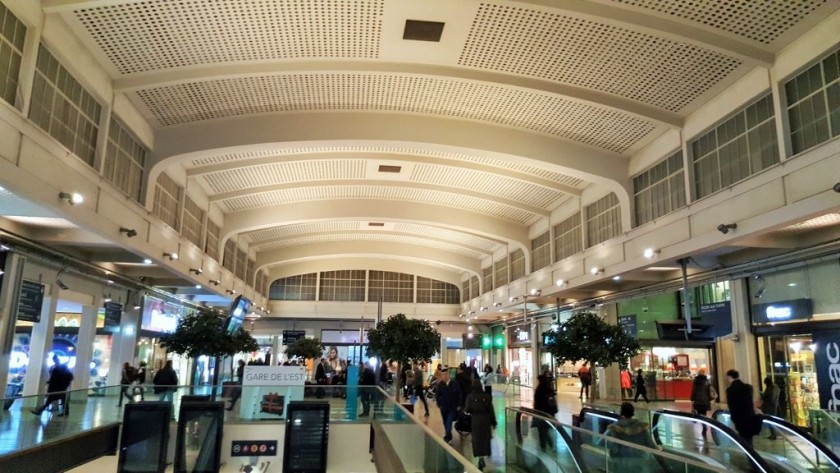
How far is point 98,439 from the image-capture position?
10.6 m

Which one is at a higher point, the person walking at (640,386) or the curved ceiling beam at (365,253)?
the curved ceiling beam at (365,253)

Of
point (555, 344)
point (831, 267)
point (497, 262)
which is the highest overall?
point (497, 262)

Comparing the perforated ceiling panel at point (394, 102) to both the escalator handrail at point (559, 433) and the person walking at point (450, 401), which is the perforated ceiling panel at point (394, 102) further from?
the escalator handrail at point (559, 433)

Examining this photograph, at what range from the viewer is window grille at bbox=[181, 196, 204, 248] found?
676 inches

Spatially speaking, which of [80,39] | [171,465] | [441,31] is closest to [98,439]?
[171,465]

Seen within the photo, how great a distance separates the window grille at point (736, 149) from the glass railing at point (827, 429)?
411 centimetres

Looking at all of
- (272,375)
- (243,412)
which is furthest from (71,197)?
(272,375)

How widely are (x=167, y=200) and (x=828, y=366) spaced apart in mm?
15285

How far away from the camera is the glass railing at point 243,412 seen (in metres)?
5.96

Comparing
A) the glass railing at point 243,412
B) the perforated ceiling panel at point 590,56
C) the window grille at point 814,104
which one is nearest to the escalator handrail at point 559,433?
the glass railing at point 243,412

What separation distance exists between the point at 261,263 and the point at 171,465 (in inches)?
718

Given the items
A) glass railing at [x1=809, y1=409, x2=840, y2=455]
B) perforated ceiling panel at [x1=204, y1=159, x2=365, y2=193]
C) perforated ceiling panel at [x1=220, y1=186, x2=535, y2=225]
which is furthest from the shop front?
perforated ceiling panel at [x1=204, y1=159, x2=365, y2=193]

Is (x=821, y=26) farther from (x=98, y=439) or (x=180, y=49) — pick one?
(x=98, y=439)

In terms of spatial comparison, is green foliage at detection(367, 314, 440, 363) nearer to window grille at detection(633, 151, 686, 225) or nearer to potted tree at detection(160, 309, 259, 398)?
potted tree at detection(160, 309, 259, 398)
